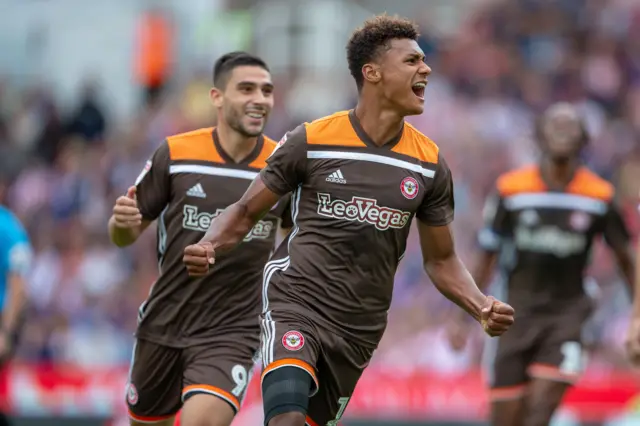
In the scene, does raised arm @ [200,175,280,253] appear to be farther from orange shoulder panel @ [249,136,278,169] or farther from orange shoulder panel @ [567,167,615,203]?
orange shoulder panel @ [567,167,615,203]

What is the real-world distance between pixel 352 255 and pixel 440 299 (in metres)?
8.22

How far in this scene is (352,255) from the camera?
7539 mm

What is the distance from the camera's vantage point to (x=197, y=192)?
8.70m

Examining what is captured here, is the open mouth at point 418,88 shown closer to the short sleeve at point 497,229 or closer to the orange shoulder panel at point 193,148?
the orange shoulder panel at point 193,148

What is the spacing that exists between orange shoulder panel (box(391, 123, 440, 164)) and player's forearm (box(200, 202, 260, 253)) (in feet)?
3.00

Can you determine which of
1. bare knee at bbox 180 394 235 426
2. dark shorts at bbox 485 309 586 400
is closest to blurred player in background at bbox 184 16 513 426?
bare knee at bbox 180 394 235 426

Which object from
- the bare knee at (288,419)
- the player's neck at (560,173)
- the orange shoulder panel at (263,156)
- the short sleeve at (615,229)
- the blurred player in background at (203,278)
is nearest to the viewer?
the bare knee at (288,419)

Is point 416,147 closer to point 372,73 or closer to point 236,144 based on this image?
point 372,73

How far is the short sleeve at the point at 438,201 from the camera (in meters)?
7.66

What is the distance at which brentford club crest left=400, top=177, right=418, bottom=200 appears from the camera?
24.7 ft

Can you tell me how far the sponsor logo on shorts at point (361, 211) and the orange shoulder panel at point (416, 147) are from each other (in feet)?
1.10

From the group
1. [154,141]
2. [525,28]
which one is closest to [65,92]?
[154,141]

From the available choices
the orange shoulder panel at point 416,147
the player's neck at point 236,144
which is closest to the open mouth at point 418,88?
the orange shoulder panel at point 416,147

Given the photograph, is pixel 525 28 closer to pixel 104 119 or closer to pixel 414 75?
pixel 104 119
